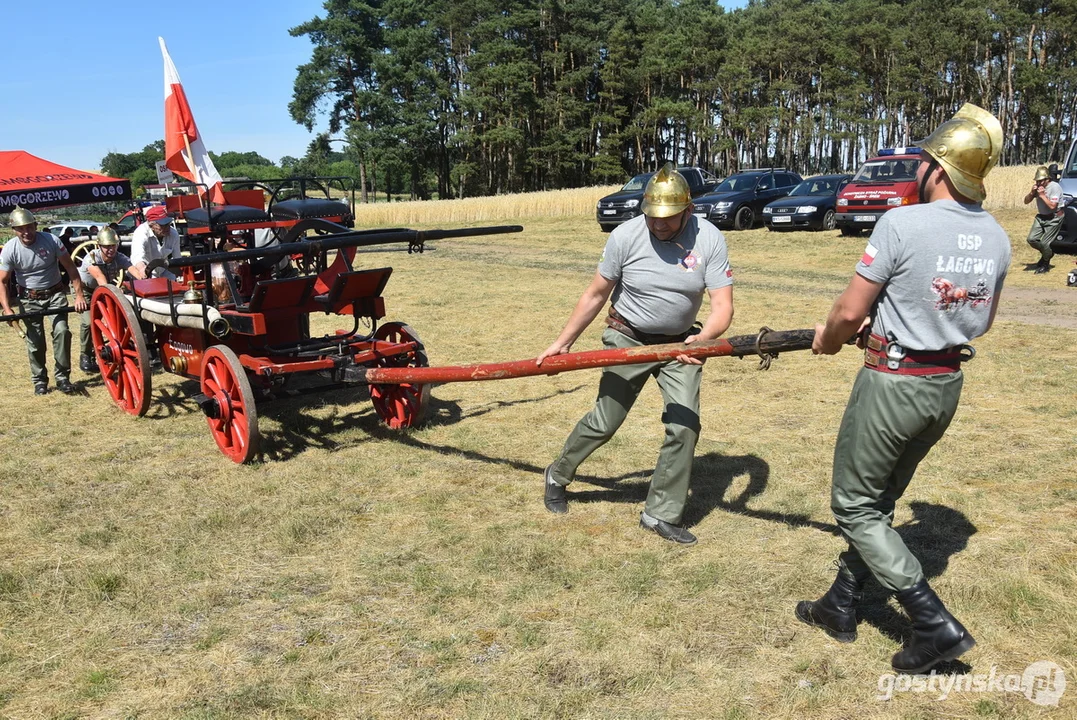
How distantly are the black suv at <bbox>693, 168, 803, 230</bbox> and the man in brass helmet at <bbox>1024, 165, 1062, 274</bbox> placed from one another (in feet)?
25.2

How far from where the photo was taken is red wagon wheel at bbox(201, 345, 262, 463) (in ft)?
18.5

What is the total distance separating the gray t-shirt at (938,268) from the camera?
2936 mm

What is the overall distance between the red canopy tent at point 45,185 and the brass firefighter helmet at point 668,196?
16068mm

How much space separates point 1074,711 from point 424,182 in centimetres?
6313

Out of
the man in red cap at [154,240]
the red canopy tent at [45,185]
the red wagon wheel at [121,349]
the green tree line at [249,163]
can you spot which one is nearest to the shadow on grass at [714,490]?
the red wagon wheel at [121,349]

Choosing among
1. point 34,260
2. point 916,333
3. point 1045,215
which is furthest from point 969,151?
point 1045,215

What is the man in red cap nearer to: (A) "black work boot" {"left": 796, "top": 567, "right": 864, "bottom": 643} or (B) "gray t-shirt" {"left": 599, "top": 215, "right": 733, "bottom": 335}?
(B) "gray t-shirt" {"left": 599, "top": 215, "right": 733, "bottom": 335}

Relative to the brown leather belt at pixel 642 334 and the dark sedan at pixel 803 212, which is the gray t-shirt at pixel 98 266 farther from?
the dark sedan at pixel 803 212

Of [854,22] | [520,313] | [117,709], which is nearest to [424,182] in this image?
[854,22]

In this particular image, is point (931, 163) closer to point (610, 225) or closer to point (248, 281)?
point (248, 281)

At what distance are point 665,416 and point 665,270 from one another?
2.46 ft

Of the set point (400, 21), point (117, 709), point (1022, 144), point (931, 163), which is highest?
point (400, 21)

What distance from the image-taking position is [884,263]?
2979 millimetres

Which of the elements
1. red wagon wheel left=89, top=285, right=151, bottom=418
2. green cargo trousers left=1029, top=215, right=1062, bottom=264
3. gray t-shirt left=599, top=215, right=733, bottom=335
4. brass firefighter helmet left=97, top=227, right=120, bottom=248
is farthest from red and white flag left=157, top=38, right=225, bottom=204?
green cargo trousers left=1029, top=215, right=1062, bottom=264
